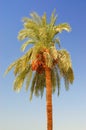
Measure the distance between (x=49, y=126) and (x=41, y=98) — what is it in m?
7.19

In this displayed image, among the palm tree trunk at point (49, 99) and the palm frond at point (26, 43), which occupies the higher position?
the palm frond at point (26, 43)

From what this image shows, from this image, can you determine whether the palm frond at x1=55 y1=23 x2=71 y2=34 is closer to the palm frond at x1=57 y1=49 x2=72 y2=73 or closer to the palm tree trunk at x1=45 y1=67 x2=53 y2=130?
the palm frond at x1=57 y1=49 x2=72 y2=73

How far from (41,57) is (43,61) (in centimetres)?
47

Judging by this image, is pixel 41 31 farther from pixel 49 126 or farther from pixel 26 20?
pixel 49 126

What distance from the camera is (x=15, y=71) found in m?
46.4

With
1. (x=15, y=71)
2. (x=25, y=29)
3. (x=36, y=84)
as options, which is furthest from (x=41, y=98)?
(x=25, y=29)

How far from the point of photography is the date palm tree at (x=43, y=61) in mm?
44188

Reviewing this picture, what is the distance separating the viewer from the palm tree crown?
146 feet

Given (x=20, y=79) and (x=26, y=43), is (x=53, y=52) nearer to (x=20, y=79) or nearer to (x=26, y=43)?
(x=26, y=43)

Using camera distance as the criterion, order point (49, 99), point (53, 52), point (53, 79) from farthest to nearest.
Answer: point (53, 79), point (53, 52), point (49, 99)

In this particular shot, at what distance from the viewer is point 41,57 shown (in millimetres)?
44812

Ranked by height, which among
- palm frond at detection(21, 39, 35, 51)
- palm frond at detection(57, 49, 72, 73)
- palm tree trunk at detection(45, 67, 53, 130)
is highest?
palm frond at detection(21, 39, 35, 51)

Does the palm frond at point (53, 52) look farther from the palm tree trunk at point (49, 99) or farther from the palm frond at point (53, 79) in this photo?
the palm frond at point (53, 79)

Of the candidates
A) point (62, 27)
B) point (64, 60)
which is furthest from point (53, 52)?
point (62, 27)
